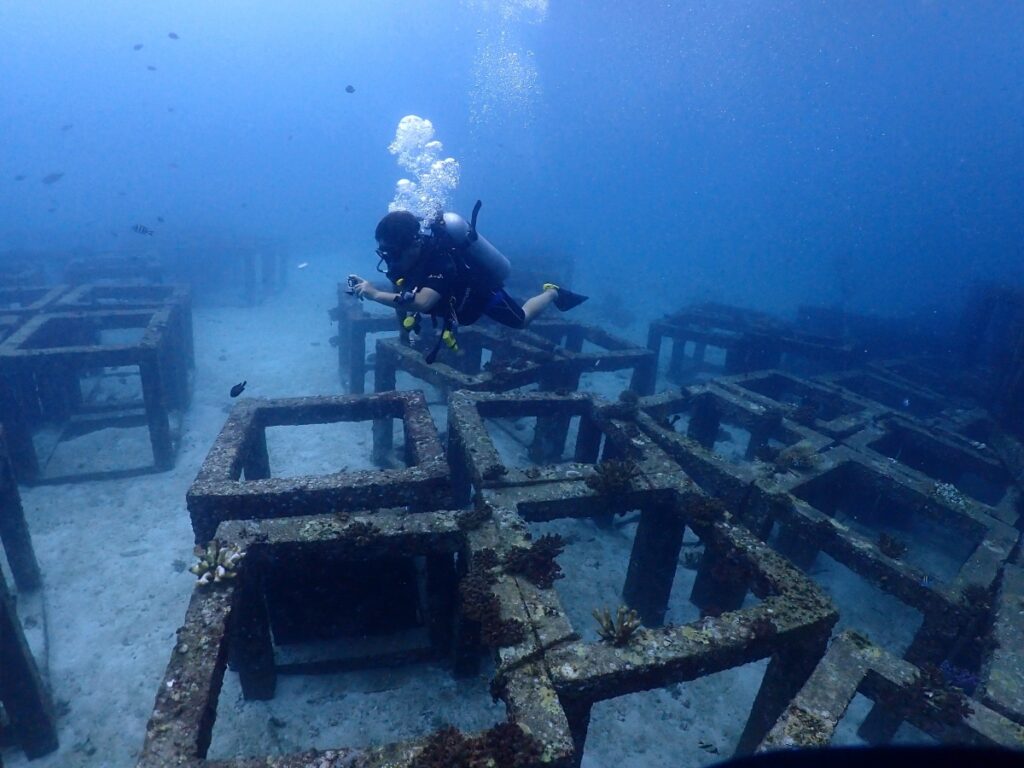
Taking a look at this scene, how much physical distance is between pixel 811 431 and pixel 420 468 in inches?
288

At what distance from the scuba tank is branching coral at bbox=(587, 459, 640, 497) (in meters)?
3.09

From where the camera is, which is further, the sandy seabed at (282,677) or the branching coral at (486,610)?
the sandy seabed at (282,677)

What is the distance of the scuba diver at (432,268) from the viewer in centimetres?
633

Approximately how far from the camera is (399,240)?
248 inches

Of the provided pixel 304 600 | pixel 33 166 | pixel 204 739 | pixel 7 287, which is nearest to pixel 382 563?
pixel 304 600

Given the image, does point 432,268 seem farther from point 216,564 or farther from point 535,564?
point 216,564

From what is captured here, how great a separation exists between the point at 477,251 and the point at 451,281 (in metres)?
0.84

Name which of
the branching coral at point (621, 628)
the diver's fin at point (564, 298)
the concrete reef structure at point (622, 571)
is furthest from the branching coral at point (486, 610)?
the diver's fin at point (564, 298)

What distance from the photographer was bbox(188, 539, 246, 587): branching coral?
4.60 m

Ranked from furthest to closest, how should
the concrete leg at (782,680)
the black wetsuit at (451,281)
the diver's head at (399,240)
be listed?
the black wetsuit at (451,281) < the diver's head at (399,240) < the concrete leg at (782,680)

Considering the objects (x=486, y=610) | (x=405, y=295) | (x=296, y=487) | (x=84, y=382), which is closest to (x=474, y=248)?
(x=405, y=295)

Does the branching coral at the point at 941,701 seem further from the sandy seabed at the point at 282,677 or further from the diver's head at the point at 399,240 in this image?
the diver's head at the point at 399,240

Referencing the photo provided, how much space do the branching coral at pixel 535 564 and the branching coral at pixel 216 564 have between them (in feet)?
8.28

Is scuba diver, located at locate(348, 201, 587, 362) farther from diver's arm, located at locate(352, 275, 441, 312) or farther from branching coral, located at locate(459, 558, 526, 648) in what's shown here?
branching coral, located at locate(459, 558, 526, 648)
